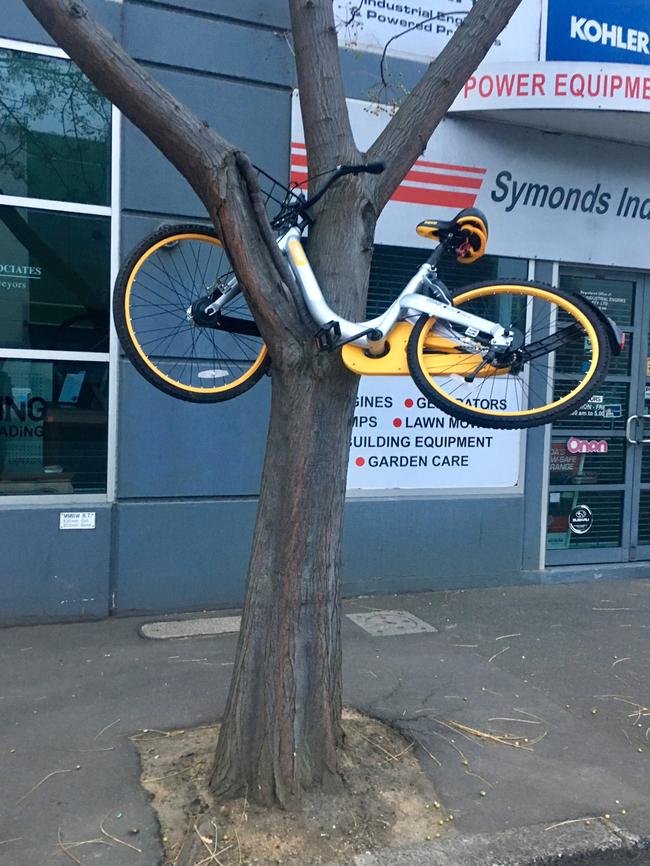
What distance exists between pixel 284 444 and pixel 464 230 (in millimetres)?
1263

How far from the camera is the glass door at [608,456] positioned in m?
7.38

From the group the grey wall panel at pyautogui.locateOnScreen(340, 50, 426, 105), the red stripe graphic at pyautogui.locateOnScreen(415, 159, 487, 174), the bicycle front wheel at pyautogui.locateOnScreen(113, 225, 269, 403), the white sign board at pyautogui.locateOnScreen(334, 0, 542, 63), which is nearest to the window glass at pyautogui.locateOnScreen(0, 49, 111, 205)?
the bicycle front wheel at pyautogui.locateOnScreen(113, 225, 269, 403)

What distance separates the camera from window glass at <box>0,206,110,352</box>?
5.69 metres

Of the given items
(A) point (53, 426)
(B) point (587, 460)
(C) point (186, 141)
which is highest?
(C) point (186, 141)

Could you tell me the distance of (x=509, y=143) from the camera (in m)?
6.88

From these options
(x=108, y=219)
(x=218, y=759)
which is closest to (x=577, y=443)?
(x=108, y=219)

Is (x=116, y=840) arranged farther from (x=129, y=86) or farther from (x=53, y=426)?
(x=53, y=426)

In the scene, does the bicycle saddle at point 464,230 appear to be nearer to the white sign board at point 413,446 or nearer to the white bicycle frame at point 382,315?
the white bicycle frame at point 382,315

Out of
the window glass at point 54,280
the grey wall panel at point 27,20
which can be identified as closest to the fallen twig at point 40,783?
the window glass at point 54,280

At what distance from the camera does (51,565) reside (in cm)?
568

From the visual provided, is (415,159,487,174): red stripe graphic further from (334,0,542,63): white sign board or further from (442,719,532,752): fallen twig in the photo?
(442,719,532,752): fallen twig

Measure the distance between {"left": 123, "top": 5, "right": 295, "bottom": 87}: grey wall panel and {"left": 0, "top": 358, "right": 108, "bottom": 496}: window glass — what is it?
2245mm

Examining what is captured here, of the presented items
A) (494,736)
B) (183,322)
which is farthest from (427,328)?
(183,322)

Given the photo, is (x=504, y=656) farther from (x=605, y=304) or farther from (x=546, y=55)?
(x=546, y=55)
